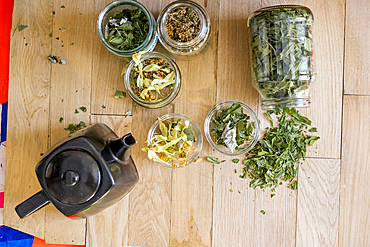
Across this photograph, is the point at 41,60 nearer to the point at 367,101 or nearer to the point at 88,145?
the point at 88,145

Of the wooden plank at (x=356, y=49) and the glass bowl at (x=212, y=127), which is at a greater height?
the wooden plank at (x=356, y=49)

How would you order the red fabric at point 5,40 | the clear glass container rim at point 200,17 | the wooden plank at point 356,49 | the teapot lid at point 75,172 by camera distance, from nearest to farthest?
the teapot lid at point 75,172
the clear glass container rim at point 200,17
the wooden plank at point 356,49
the red fabric at point 5,40

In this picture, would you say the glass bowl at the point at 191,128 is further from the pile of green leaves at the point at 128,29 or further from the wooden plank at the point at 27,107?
the wooden plank at the point at 27,107

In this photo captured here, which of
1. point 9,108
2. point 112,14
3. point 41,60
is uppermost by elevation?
point 112,14

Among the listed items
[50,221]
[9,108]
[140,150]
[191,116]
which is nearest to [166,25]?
[191,116]

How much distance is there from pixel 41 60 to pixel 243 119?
773mm

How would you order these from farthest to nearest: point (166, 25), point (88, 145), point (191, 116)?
point (191, 116)
point (166, 25)
point (88, 145)

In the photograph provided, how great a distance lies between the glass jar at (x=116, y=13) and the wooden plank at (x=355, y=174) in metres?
0.71

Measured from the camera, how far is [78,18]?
0.97 m

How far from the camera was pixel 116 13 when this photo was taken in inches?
35.4

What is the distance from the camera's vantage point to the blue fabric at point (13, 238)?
3.59 feet

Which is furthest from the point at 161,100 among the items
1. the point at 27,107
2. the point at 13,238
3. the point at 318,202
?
the point at 13,238

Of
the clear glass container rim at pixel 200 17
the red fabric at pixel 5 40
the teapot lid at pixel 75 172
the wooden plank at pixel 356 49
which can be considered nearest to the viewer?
the teapot lid at pixel 75 172

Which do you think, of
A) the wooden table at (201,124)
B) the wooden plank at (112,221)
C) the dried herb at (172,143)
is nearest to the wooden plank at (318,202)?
the wooden table at (201,124)
